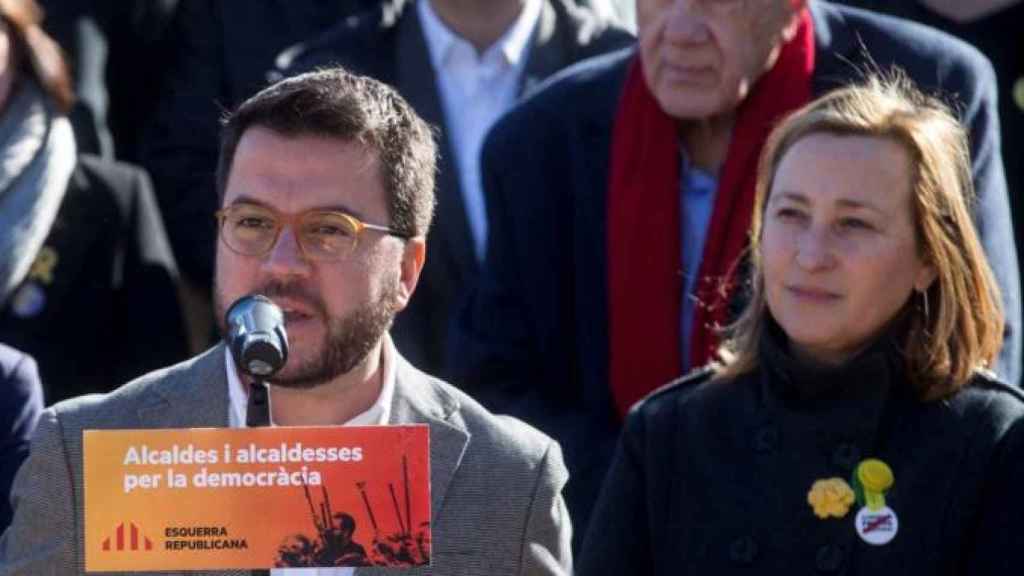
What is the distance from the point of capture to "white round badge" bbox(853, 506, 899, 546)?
4266 millimetres

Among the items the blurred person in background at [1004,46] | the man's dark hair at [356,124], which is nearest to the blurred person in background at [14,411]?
the man's dark hair at [356,124]

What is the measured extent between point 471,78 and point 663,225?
1.16 metres

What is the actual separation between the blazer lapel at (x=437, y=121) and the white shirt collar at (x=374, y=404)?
6.53 ft

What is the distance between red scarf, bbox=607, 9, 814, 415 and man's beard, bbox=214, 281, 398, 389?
137 centimetres

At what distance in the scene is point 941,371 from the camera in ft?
14.5

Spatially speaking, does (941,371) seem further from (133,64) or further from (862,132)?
(133,64)

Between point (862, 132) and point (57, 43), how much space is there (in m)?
3.08

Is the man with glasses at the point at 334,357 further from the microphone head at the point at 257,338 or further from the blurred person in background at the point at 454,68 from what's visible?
the blurred person in background at the point at 454,68

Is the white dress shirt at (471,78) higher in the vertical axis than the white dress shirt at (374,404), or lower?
higher

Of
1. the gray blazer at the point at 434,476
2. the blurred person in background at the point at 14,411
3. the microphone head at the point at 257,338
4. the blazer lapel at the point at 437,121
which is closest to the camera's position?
the microphone head at the point at 257,338

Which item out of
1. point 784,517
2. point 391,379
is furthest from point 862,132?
point 391,379

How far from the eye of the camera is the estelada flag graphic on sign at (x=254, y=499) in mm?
3260

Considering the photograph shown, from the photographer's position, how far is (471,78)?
6.50 m

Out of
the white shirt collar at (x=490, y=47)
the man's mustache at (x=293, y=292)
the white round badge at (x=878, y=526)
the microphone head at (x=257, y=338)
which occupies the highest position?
the white shirt collar at (x=490, y=47)
